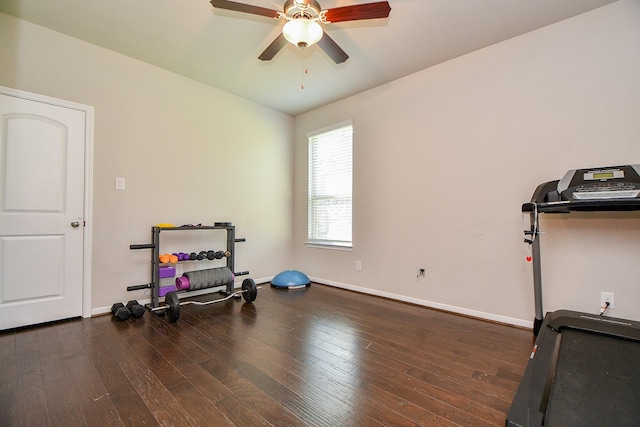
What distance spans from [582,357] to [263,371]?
5.97 ft

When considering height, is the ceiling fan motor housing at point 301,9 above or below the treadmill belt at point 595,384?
above

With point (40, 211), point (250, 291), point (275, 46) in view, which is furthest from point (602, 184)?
point (40, 211)

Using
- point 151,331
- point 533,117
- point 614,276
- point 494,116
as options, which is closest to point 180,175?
point 151,331

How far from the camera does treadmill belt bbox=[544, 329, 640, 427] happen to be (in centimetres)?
116

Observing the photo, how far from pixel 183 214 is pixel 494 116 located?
11.6 feet

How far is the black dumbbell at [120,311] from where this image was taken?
8.75 ft

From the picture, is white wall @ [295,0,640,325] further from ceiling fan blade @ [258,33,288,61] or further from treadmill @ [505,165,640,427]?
ceiling fan blade @ [258,33,288,61]

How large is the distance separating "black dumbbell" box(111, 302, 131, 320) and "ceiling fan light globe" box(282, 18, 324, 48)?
279 centimetres

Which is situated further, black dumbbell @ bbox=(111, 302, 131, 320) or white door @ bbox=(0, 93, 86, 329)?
black dumbbell @ bbox=(111, 302, 131, 320)

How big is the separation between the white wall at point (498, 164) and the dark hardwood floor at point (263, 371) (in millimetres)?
551

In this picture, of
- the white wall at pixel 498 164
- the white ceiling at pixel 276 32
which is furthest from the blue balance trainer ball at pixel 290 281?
the white ceiling at pixel 276 32

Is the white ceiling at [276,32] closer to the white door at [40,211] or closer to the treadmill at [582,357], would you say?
the white door at [40,211]

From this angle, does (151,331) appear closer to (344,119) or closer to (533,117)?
(344,119)

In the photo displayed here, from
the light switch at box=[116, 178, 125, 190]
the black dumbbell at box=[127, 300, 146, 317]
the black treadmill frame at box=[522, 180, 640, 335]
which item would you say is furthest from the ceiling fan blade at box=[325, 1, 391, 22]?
the black dumbbell at box=[127, 300, 146, 317]
